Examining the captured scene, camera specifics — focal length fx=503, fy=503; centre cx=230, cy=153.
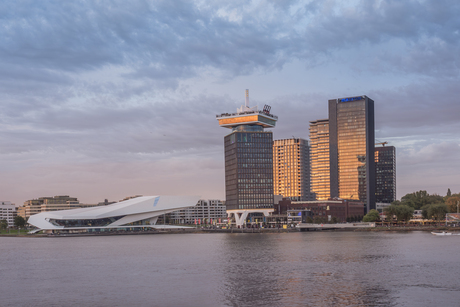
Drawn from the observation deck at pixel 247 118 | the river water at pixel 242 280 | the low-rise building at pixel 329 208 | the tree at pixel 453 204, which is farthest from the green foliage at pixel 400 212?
the river water at pixel 242 280

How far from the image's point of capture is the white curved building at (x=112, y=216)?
153000 mm

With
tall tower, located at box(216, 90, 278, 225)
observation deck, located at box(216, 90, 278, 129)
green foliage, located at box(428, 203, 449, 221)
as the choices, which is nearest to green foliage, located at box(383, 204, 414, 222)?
green foliage, located at box(428, 203, 449, 221)

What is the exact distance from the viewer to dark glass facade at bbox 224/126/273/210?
588 ft

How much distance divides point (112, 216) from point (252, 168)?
51.8 meters

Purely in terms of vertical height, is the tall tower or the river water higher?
the tall tower

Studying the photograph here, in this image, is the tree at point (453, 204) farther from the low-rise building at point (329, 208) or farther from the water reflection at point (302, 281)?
the water reflection at point (302, 281)

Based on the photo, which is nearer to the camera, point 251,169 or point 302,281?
point 302,281

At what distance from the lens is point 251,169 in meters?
179

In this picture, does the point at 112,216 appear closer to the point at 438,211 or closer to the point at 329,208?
the point at 329,208

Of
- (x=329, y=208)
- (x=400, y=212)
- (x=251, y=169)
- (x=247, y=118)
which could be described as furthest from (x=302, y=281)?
(x=247, y=118)

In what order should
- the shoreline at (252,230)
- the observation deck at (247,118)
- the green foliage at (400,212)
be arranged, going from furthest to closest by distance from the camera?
the observation deck at (247,118) → the green foliage at (400,212) → the shoreline at (252,230)

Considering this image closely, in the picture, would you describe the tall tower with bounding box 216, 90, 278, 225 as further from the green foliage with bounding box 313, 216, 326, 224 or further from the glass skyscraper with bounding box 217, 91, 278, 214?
the green foliage with bounding box 313, 216, 326, 224

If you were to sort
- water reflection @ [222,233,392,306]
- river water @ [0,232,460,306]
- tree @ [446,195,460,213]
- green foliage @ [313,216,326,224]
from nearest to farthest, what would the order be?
water reflection @ [222,233,392,306] < river water @ [0,232,460,306] < tree @ [446,195,460,213] < green foliage @ [313,216,326,224]

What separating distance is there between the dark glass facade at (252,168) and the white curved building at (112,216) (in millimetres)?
18961
